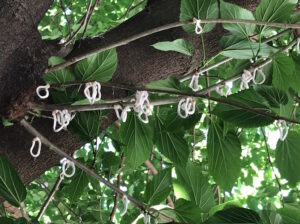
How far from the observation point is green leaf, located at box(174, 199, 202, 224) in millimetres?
850

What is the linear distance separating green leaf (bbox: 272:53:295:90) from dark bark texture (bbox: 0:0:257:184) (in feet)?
0.63

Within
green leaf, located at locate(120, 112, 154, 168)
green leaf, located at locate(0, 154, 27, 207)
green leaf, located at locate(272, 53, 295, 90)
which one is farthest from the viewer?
green leaf, located at locate(120, 112, 154, 168)

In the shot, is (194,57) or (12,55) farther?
(194,57)

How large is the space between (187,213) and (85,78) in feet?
1.20

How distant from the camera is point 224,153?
0.94 metres

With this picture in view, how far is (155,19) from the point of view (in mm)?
972

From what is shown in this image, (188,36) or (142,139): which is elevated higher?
(188,36)

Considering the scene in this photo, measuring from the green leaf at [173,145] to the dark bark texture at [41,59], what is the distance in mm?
129

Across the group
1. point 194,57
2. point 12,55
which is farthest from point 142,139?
point 12,55

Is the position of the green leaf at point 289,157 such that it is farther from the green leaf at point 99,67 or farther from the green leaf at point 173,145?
the green leaf at point 99,67

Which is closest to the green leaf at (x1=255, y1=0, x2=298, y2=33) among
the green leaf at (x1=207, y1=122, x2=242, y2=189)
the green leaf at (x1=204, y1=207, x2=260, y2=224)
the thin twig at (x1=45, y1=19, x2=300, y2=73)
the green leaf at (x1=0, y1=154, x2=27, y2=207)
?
the thin twig at (x1=45, y1=19, x2=300, y2=73)

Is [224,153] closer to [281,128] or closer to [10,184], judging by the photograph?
[281,128]

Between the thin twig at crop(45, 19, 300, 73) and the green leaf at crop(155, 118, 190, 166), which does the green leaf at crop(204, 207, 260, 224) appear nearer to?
the green leaf at crop(155, 118, 190, 166)

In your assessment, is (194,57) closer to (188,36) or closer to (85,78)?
(188,36)
